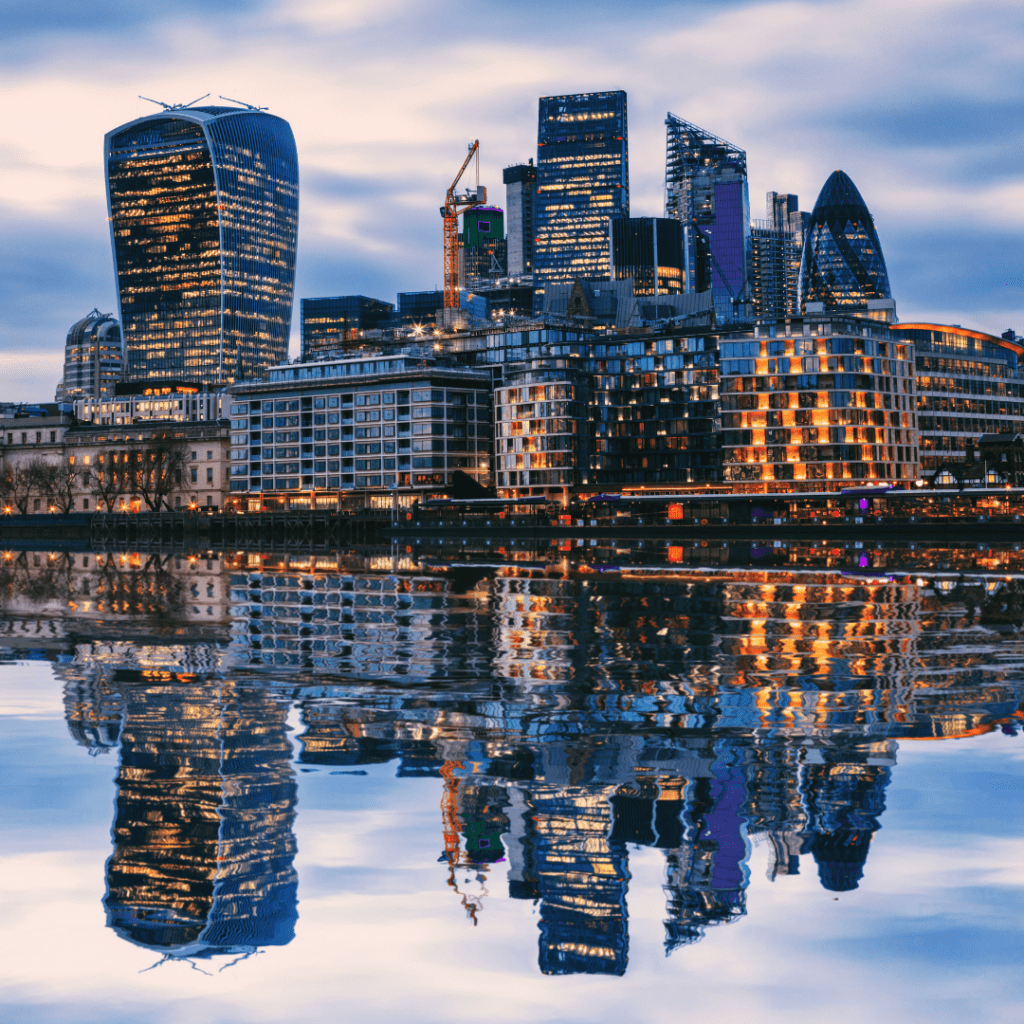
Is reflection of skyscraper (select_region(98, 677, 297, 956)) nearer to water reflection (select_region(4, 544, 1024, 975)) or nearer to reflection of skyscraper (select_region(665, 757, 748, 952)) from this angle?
water reflection (select_region(4, 544, 1024, 975))

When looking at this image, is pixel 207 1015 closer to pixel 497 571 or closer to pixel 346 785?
pixel 346 785

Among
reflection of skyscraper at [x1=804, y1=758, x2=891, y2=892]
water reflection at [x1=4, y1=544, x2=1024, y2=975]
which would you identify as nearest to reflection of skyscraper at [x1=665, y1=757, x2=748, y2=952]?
water reflection at [x1=4, y1=544, x2=1024, y2=975]

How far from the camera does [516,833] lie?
17.0 m

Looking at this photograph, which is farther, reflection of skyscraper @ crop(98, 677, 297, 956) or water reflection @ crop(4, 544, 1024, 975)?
water reflection @ crop(4, 544, 1024, 975)

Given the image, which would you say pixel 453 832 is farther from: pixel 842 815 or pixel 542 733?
pixel 542 733

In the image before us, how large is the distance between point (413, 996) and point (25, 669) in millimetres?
25633

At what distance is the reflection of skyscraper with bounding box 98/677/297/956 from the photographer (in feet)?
45.5

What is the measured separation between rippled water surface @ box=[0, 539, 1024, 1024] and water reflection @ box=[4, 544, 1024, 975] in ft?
0.29

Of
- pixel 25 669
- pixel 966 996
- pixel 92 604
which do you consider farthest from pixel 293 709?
pixel 92 604

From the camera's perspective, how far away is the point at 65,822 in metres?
17.8

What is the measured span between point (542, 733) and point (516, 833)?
682 centimetres

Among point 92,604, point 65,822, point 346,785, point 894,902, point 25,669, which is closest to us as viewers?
point 894,902

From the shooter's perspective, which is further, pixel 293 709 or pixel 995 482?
pixel 995 482

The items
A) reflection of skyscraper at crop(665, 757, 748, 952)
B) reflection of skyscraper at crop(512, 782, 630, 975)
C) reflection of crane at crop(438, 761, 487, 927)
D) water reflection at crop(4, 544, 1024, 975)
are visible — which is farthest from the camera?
water reflection at crop(4, 544, 1024, 975)
